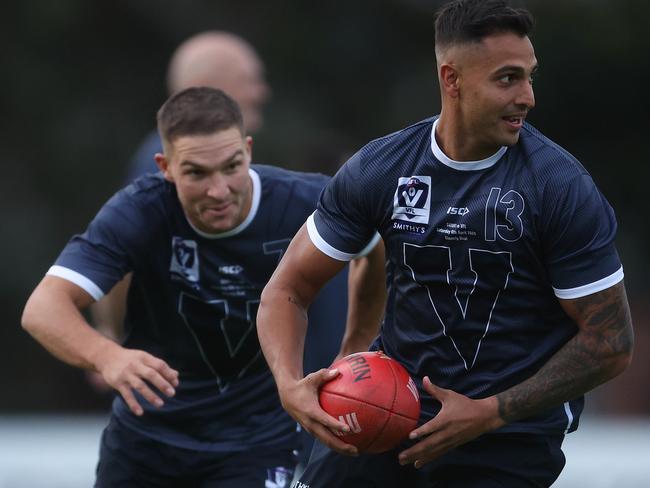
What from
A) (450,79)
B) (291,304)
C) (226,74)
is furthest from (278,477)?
(226,74)

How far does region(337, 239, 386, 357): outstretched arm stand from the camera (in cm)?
597

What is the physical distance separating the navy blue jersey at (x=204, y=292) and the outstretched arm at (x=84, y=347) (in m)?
0.23

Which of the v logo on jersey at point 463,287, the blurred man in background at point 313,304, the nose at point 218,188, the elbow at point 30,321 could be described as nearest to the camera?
the v logo on jersey at point 463,287

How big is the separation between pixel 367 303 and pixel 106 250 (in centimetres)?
120

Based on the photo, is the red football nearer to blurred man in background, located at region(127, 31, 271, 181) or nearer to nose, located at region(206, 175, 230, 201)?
nose, located at region(206, 175, 230, 201)

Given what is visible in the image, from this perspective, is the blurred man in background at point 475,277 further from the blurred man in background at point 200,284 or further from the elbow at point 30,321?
the elbow at point 30,321

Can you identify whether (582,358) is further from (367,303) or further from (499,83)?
(367,303)

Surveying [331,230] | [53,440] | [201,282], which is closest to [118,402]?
[201,282]

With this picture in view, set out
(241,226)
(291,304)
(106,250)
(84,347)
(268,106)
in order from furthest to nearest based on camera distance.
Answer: (268,106) → (241,226) → (106,250) → (84,347) → (291,304)

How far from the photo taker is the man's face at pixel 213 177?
6.02 m

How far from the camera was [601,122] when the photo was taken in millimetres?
16578

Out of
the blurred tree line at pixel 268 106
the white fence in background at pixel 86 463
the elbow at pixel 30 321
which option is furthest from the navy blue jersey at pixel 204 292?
the blurred tree line at pixel 268 106

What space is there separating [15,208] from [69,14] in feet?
8.31

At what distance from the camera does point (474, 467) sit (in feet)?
16.9
